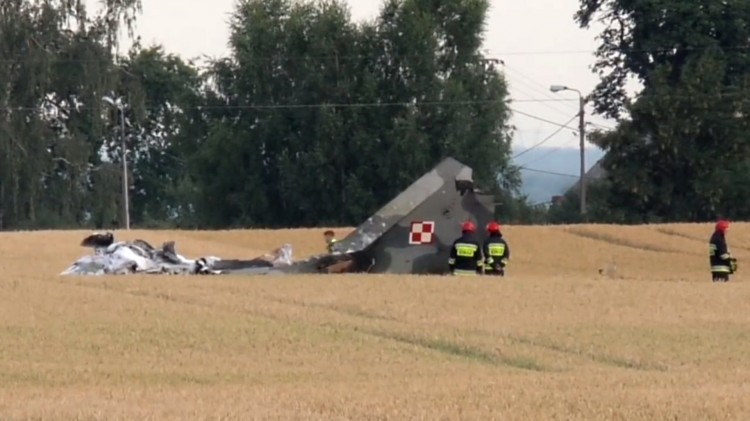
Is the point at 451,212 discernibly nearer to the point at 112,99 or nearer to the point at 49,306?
the point at 49,306

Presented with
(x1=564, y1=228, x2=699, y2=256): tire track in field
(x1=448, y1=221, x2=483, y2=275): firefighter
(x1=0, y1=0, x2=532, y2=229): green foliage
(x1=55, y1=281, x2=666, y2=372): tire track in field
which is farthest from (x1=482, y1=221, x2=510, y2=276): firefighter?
(x1=0, y1=0, x2=532, y2=229): green foliage

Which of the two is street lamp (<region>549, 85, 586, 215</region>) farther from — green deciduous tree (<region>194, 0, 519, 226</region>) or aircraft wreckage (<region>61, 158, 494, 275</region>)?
aircraft wreckage (<region>61, 158, 494, 275</region>)

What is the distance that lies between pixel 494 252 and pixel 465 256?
→ 821mm

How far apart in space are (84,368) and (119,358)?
75cm

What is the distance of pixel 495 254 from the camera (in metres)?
25.0

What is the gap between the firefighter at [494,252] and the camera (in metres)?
24.8

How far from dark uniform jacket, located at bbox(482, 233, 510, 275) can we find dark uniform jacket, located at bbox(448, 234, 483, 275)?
1.32 feet

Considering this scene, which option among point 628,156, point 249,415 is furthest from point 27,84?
point 249,415

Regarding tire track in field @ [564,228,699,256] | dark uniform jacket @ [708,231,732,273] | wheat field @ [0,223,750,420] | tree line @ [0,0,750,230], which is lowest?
wheat field @ [0,223,750,420]

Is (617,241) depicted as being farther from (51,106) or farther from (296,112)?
(51,106)

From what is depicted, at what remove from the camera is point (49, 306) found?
1875cm

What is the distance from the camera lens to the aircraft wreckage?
87.5 ft

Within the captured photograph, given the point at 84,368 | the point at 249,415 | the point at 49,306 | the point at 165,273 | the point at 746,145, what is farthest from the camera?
the point at 746,145

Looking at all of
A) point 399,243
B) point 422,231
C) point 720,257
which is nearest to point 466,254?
point 422,231
